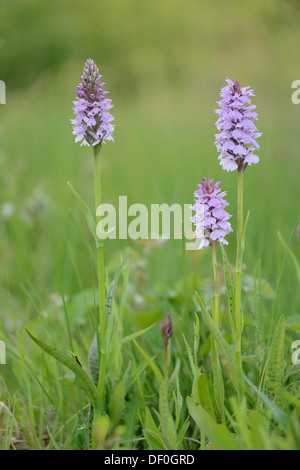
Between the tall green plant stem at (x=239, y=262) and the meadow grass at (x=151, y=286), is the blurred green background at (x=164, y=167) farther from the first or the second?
the tall green plant stem at (x=239, y=262)

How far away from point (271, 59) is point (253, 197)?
0.52 meters

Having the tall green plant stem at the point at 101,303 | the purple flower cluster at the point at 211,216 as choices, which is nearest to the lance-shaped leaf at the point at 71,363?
the tall green plant stem at the point at 101,303

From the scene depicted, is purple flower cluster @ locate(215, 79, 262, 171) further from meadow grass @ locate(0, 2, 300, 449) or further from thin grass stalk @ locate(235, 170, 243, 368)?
meadow grass @ locate(0, 2, 300, 449)

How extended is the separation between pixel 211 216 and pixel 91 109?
0.21 m

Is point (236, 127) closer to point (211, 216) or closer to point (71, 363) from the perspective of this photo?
point (211, 216)

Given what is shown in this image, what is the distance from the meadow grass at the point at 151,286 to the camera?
2.03 feet

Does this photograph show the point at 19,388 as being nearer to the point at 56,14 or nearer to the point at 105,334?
the point at 105,334

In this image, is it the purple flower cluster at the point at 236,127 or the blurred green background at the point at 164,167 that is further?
the blurred green background at the point at 164,167

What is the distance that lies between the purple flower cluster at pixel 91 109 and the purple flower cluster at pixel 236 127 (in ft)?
0.48

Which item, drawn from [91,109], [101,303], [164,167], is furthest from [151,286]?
[164,167]

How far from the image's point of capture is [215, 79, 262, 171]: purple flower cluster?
543 millimetres

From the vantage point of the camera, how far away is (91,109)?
0.60 metres

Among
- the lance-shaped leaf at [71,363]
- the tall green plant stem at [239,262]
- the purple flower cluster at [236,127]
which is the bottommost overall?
the lance-shaped leaf at [71,363]

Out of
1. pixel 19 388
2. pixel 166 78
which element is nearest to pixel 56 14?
pixel 166 78
